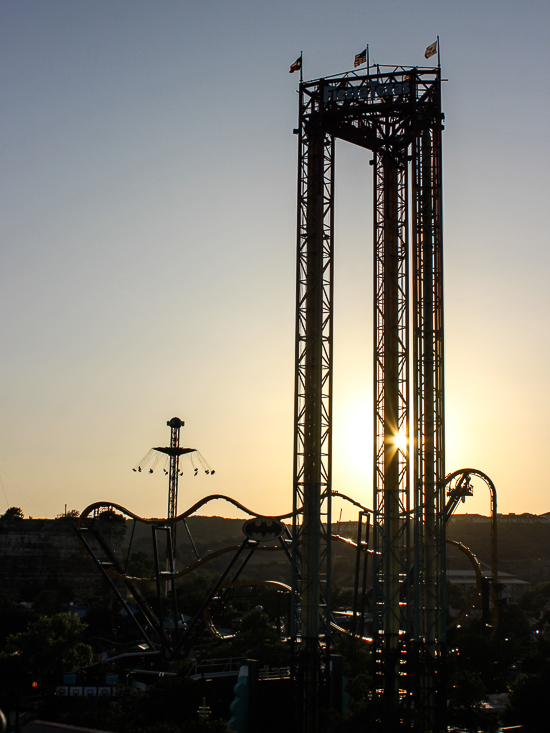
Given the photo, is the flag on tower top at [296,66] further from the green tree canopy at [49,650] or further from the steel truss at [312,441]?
the green tree canopy at [49,650]

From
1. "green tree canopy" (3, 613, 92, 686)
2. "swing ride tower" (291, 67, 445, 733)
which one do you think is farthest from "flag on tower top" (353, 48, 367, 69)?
"green tree canopy" (3, 613, 92, 686)

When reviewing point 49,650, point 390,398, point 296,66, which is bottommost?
point 49,650

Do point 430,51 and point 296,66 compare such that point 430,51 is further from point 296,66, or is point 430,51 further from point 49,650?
point 49,650

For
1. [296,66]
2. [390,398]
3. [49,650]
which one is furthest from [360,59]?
[49,650]

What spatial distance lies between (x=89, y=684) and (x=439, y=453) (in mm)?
27566

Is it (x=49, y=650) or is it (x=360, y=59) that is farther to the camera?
(x=49, y=650)

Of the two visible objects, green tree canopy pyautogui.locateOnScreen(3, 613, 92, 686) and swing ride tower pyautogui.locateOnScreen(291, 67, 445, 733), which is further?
green tree canopy pyautogui.locateOnScreen(3, 613, 92, 686)

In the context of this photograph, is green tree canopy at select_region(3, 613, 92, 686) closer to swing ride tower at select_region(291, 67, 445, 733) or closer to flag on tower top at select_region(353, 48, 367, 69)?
swing ride tower at select_region(291, 67, 445, 733)

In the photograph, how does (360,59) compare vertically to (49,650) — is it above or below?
above

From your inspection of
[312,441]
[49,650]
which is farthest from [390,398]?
[49,650]

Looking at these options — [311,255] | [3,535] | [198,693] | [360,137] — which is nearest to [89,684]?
[198,693]

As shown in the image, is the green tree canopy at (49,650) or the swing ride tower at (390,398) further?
the green tree canopy at (49,650)

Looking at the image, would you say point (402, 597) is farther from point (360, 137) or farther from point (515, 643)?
point (515, 643)

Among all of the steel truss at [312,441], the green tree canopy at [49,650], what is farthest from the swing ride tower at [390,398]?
the green tree canopy at [49,650]
